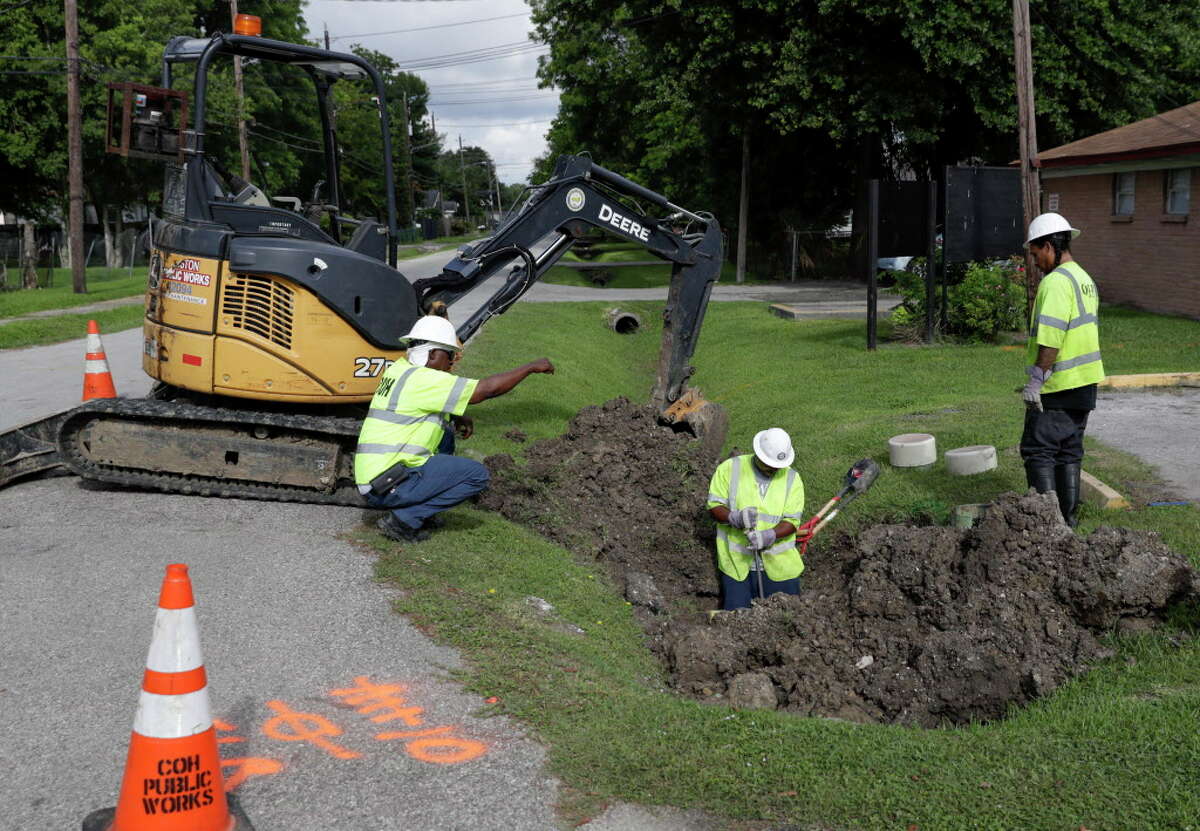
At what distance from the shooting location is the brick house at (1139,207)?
20.0 m

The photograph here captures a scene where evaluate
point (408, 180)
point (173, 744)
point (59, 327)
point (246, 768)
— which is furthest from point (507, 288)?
point (408, 180)

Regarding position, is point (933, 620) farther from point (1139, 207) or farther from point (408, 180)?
point (408, 180)

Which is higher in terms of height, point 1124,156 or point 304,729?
point 1124,156

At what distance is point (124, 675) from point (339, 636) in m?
1.01

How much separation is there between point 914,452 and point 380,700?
5.99 meters

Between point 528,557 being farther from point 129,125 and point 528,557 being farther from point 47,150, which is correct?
point 47,150

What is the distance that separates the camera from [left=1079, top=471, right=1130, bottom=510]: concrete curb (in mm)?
8102

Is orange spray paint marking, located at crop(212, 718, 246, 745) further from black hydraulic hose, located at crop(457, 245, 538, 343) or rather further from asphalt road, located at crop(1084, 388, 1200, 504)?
asphalt road, located at crop(1084, 388, 1200, 504)

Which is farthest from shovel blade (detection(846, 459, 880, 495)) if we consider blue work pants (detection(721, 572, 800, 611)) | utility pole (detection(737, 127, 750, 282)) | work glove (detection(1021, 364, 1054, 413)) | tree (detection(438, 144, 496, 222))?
tree (detection(438, 144, 496, 222))

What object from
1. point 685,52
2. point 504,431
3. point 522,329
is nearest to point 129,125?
point 504,431

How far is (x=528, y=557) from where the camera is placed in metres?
7.55

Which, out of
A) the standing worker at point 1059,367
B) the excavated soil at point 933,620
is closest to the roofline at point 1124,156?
the standing worker at point 1059,367

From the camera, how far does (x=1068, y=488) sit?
7539 millimetres

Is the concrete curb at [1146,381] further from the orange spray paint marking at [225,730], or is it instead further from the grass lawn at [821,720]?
the orange spray paint marking at [225,730]
